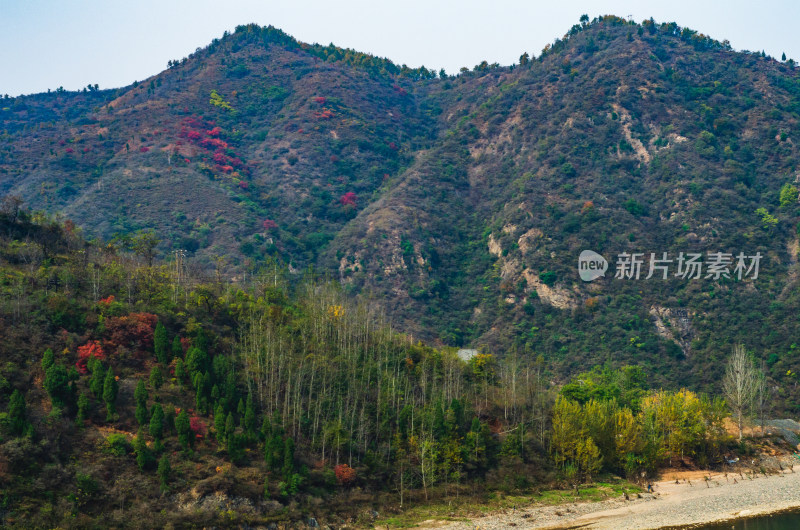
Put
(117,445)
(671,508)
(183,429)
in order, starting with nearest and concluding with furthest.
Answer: (117,445)
(183,429)
(671,508)

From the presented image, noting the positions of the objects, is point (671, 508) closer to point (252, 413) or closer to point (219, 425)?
point (252, 413)

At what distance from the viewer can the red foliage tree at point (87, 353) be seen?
6166 cm

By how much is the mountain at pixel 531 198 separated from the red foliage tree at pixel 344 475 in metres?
58.5

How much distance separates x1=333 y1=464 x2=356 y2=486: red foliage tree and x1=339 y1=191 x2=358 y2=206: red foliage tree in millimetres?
111175

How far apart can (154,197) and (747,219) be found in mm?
129661

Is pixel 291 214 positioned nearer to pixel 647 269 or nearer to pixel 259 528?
pixel 647 269

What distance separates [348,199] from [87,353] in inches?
4441

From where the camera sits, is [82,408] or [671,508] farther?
[671,508]

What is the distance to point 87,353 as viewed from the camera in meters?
62.8

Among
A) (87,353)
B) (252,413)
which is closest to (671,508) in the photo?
(252,413)

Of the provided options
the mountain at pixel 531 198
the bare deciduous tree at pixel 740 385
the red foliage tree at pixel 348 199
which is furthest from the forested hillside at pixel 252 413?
the red foliage tree at pixel 348 199

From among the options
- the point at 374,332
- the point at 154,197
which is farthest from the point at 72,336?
the point at 154,197

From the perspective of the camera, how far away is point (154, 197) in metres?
152

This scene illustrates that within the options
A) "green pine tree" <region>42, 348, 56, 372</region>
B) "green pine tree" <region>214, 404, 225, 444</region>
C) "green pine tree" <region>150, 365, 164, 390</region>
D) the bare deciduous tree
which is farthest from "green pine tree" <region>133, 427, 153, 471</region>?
the bare deciduous tree
